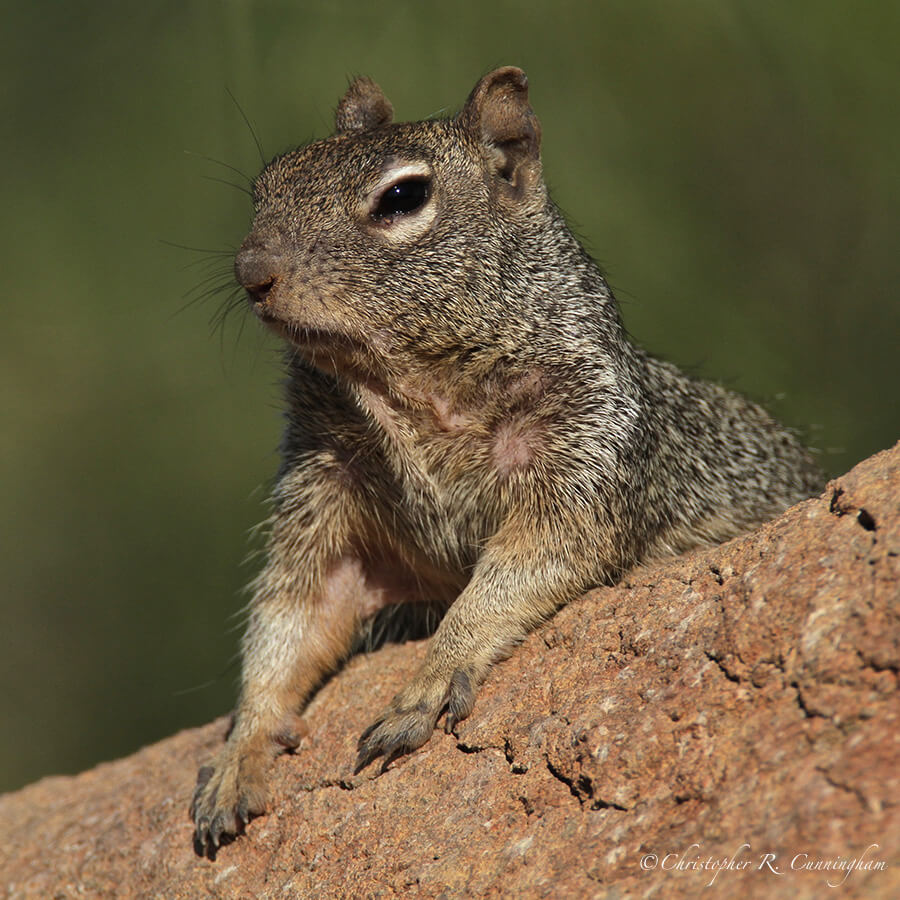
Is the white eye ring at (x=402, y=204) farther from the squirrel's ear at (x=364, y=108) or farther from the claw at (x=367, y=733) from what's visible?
the claw at (x=367, y=733)

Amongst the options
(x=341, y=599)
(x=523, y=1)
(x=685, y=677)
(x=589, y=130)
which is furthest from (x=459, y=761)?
(x=523, y=1)

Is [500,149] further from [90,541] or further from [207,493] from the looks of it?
[90,541]

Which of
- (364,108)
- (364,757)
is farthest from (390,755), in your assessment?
(364,108)

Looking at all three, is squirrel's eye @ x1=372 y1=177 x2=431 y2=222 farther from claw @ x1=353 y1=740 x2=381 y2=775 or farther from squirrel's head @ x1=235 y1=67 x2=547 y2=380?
claw @ x1=353 y1=740 x2=381 y2=775

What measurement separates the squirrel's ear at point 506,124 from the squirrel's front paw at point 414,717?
2.27m

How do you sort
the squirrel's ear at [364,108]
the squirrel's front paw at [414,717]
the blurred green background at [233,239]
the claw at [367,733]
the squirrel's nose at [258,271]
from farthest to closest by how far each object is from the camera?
the blurred green background at [233,239] → the squirrel's ear at [364,108] → the squirrel's nose at [258,271] → the claw at [367,733] → the squirrel's front paw at [414,717]

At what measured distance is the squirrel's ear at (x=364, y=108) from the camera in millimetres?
5598

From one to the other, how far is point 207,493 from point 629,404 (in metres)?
6.24

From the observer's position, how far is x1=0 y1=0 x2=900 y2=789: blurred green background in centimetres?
825

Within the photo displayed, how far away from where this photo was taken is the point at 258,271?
4.19 meters

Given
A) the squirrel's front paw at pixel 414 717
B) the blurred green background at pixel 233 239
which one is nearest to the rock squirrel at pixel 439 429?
the squirrel's front paw at pixel 414 717

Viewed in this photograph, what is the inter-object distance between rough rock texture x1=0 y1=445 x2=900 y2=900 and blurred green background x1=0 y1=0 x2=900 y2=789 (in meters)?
3.61

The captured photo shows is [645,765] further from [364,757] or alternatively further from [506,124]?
[506,124]

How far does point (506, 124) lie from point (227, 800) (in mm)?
3068
